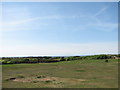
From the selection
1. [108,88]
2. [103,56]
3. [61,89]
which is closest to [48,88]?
[61,89]

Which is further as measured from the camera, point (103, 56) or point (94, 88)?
point (103, 56)

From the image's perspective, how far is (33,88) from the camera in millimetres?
12773

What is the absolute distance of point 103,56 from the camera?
159 feet

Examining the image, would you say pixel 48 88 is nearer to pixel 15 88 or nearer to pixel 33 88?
pixel 33 88

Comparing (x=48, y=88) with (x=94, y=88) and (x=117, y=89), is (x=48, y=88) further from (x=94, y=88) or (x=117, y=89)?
(x=117, y=89)

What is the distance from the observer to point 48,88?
12.8 m

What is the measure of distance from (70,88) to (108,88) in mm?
2820

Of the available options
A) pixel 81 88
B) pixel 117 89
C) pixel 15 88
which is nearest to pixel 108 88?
pixel 117 89

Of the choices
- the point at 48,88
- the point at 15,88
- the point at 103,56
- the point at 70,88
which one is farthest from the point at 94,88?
the point at 103,56

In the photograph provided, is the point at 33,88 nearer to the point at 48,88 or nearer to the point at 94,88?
the point at 48,88

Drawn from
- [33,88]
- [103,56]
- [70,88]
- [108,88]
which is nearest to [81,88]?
[70,88]

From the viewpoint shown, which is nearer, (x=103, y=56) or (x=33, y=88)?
(x=33, y=88)

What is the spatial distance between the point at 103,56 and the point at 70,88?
37.8 metres

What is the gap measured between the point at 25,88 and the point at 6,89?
1382mm
